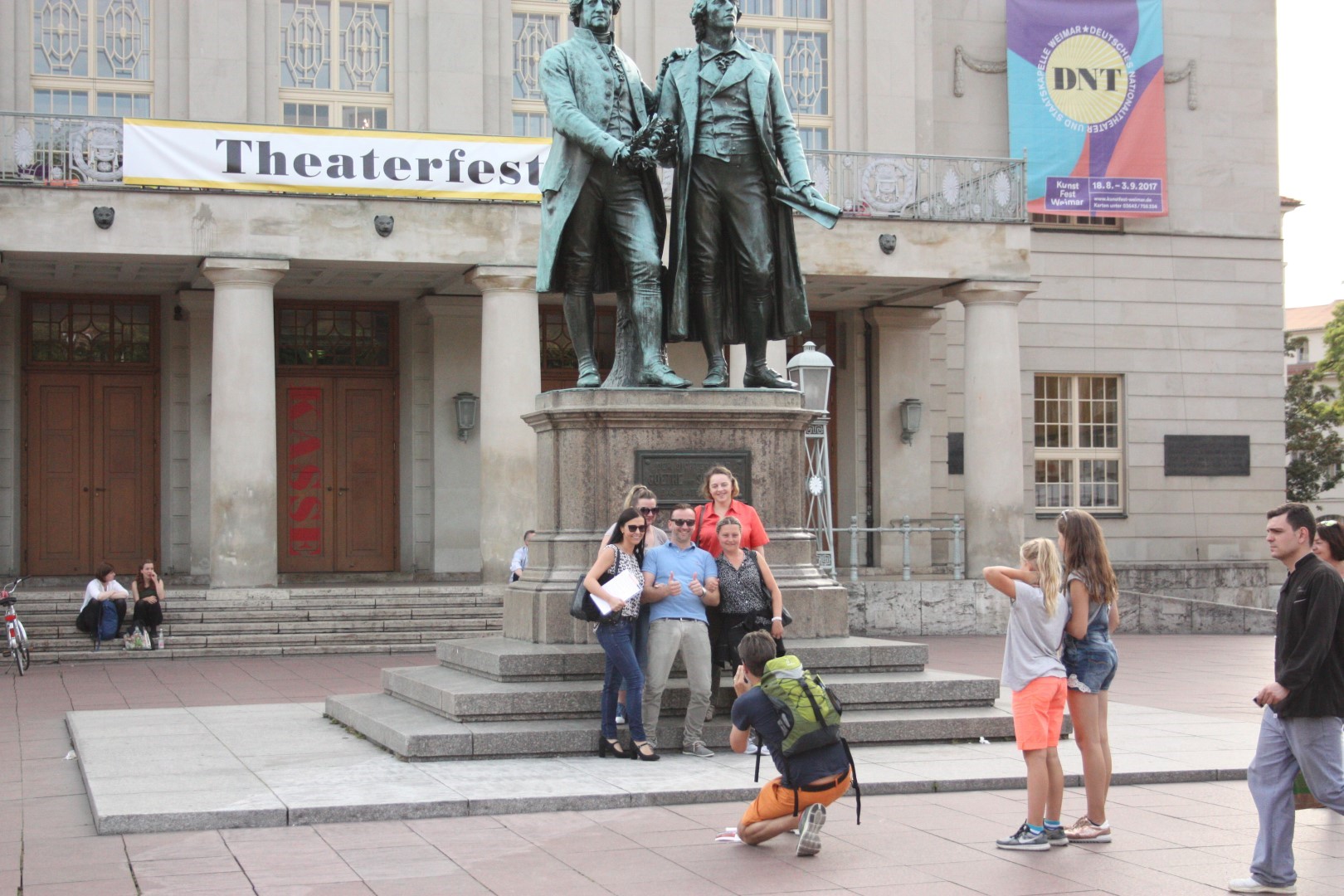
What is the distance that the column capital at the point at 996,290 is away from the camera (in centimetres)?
2539

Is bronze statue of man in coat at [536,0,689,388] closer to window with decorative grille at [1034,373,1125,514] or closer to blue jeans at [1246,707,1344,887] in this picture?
blue jeans at [1246,707,1344,887]

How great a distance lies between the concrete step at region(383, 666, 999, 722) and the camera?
33.0 feet

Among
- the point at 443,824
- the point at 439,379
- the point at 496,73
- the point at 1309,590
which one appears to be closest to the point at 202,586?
the point at 439,379

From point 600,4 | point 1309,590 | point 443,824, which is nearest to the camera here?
point 1309,590

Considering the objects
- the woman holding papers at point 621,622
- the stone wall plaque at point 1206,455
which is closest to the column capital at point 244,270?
the woman holding papers at point 621,622

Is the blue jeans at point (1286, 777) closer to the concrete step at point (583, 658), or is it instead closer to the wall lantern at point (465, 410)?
the concrete step at point (583, 658)

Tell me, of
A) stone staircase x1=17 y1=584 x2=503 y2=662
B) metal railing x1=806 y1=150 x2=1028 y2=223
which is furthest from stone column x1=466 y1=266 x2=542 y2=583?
metal railing x1=806 y1=150 x2=1028 y2=223

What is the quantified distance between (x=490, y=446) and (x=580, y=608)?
14.1 m

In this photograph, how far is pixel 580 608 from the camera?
31.6ft

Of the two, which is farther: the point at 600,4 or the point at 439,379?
the point at 439,379

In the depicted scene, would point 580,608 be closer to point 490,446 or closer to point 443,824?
point 443,824

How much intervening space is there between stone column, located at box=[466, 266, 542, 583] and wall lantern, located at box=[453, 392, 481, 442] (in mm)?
3072

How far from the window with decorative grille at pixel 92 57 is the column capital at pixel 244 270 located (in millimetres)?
4673

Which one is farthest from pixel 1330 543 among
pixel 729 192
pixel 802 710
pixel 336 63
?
pixel 336 63
